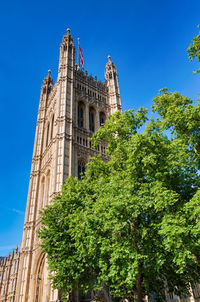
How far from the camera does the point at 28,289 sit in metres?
26.2

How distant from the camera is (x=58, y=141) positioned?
1161 inches

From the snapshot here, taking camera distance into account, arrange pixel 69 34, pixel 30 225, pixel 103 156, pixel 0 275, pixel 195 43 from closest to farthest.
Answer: pixel 195 43, pixel 30 225, pixel 103 156, pixel 69 34, pixel 0 275

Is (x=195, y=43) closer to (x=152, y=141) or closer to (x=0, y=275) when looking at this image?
(x=152, y=141)

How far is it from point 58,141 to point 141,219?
65.4ft

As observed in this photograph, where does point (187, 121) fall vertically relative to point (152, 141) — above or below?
above

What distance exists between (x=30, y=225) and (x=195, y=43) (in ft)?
91.2

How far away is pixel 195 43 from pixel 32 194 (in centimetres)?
2892

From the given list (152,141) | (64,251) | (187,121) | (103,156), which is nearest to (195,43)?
(187,121)

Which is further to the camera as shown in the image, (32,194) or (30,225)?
(32,194)

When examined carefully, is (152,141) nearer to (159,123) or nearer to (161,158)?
(161,158)

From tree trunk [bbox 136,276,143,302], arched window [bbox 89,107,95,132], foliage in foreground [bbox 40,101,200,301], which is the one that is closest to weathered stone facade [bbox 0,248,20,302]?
arched window [bbox 89,107,95,132]

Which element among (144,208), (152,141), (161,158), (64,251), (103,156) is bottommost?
(64,251)

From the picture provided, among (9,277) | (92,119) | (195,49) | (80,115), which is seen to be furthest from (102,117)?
(9,277)

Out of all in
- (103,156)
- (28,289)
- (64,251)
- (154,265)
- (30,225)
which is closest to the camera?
(154,265)
